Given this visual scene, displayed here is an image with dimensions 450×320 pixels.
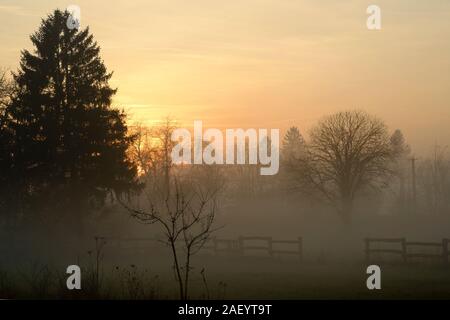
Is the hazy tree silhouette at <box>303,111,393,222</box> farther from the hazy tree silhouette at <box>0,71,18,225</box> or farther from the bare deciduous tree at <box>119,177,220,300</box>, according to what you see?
the hazy tree silhouette at <box>0,71,18,225</box>

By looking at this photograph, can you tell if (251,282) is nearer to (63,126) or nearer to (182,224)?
(182,224)

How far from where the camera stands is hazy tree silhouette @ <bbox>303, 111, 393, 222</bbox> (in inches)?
2258

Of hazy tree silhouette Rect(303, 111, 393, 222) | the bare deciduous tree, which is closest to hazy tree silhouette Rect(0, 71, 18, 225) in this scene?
the bare deciduous tree

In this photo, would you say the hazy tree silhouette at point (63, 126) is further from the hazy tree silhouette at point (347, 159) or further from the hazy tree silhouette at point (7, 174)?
the hazy tree silhouette at point (347, 159)

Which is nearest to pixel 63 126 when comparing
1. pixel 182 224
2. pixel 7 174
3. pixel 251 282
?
pixel 7 174

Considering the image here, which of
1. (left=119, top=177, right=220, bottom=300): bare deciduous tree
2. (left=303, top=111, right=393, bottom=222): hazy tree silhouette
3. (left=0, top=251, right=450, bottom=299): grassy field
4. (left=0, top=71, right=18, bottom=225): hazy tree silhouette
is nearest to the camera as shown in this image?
(left=119, top=177, right=220, bottom=300): bare deciduous tree

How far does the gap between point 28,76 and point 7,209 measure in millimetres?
8135

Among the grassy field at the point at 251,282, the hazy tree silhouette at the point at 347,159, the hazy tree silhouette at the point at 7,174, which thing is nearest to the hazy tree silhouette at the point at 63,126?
the hazy tree silhouette at the point at 7,174

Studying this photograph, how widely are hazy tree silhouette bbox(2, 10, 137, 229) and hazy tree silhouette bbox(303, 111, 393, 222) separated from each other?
25779 mm

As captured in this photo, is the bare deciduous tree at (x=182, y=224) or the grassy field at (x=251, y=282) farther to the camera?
the grassy field at (x=251, y=282)

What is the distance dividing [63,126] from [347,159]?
30.1m

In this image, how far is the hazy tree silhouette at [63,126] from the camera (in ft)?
119

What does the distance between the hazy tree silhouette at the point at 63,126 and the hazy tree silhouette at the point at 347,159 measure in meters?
25.8

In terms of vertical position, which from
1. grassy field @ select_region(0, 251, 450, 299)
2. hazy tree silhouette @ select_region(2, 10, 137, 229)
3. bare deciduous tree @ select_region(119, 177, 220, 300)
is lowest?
grassy field @ select_region(0, 251, 450, 299)
